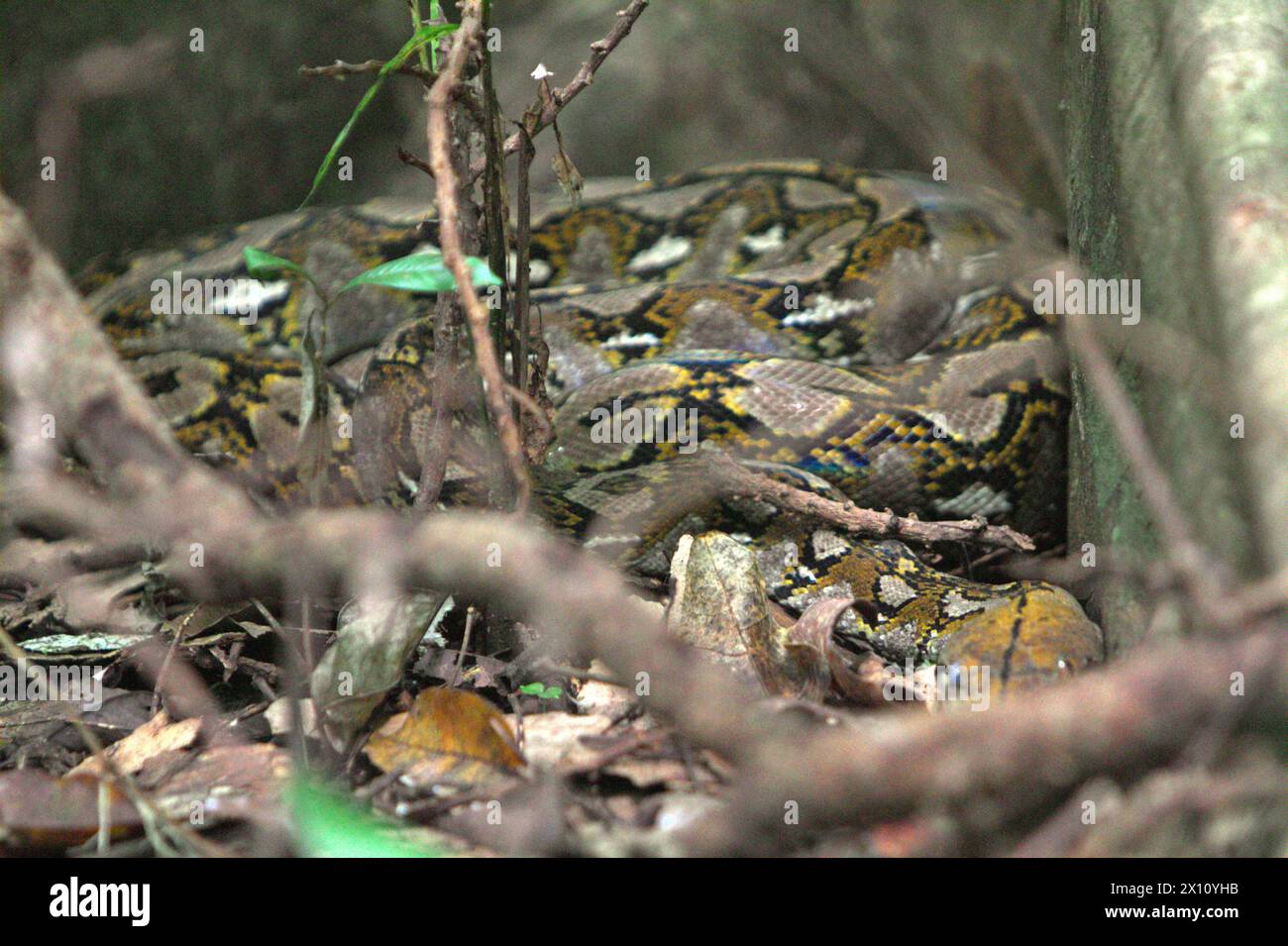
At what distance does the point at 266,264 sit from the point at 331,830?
1542 millimetres

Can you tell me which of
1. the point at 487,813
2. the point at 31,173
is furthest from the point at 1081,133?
the point at 31,173

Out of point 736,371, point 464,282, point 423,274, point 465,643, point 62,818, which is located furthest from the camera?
point 736,371

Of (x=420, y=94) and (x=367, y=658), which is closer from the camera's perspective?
(x=367, y=658)

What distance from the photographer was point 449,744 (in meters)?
2.63

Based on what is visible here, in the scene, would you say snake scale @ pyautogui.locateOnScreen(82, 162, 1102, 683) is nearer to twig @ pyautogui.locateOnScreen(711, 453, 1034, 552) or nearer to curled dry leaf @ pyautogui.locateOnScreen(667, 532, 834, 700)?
twig @ pyautogui.locateOnScreen(711, 453, 1034, 552)

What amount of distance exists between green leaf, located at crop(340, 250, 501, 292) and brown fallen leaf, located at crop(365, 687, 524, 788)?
1041 millimetres

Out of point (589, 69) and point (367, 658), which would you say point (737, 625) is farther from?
point (589, 69)

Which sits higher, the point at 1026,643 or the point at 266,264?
the point at 266,264

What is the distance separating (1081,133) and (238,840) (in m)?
3.57

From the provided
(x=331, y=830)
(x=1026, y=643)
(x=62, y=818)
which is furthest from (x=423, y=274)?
(x=1026, y=643)

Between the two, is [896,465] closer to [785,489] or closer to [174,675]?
[785,489]

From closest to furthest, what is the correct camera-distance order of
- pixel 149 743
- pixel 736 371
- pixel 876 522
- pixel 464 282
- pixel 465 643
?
1. pixel 464 282
2. pixel 149 743
3. pixel 465 643
4. pixel 876 522
5. pixel 736 371

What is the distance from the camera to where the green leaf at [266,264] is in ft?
8.95
